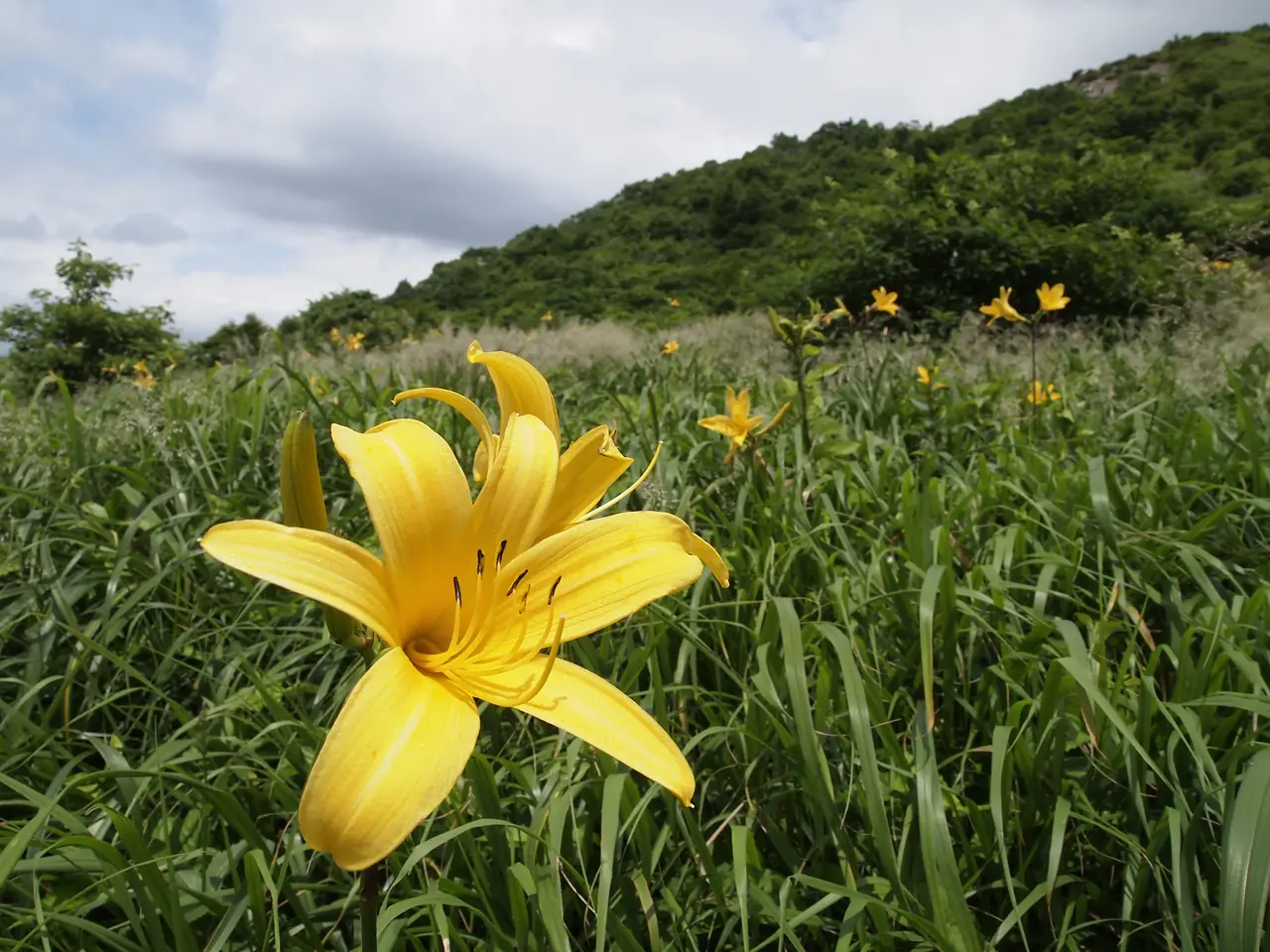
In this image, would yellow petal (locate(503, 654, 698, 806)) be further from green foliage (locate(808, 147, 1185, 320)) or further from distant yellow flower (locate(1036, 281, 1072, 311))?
green foliage (locate(808, 147, 1185, 320))

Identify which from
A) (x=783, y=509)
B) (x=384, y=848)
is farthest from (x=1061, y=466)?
(x=384, y=848)

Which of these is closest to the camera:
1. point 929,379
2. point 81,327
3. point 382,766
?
point 382,766

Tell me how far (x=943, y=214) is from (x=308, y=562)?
8.10 m

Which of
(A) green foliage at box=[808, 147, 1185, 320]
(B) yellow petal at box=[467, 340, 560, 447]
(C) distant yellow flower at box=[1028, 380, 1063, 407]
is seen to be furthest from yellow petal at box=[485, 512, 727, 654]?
(A) green foliage at box=[808, 147, 1185, 320]

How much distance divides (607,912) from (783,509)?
4.40ft

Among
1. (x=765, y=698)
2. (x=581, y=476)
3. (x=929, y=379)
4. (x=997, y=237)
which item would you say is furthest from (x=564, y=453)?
(x=997, y=237)

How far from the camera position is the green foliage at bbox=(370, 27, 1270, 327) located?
24.5 ft

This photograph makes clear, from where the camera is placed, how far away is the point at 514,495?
2.46 ft

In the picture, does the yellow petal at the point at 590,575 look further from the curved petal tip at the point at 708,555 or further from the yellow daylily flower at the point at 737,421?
the yellow daylily flower at the point at 737,421

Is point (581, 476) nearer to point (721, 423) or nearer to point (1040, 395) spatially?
point (721, 423)

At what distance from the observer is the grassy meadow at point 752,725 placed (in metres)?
1.23

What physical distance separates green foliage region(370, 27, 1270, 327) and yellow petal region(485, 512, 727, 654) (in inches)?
232

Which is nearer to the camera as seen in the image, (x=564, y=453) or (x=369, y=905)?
(x=369, y=905)

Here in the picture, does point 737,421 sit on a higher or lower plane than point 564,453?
lower
